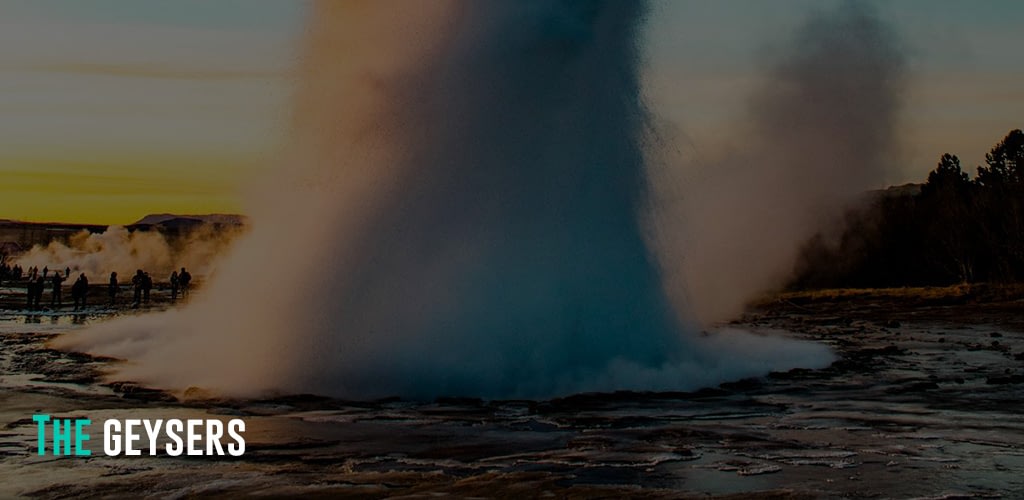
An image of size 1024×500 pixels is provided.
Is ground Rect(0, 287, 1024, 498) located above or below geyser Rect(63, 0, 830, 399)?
below

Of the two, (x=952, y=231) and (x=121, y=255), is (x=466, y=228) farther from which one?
(x=121, y=255)

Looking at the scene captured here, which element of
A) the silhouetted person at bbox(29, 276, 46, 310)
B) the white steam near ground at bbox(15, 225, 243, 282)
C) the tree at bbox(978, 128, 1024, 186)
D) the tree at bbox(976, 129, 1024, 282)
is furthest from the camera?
the white steam near ground at bbox(15, 225, 243, 282)

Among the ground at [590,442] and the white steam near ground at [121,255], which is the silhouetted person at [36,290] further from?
the white steam near ground at [121,255]

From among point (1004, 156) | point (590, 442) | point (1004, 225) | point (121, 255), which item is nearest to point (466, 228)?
point (590, 442)

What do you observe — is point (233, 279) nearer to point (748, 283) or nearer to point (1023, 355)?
point (1023, 355)

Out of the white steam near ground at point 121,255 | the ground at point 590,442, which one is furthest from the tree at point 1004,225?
the white steam near ground at point 121,255

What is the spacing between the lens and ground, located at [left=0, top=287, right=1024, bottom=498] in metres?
8.46

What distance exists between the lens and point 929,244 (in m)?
61.6

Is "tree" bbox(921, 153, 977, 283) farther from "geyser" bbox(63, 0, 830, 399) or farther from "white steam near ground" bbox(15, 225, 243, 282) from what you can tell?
"white steam near ground" bbox(15, 225, 243, 282)

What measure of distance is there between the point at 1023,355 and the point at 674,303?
787cm

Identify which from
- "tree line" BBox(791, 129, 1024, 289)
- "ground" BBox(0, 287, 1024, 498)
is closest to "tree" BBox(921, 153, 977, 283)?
"tree line" BBox(791, 129, 1024, 289)

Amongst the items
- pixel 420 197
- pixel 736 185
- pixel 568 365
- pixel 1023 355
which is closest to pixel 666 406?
pixel 568 365

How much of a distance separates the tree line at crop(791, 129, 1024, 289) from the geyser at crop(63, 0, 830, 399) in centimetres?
4419

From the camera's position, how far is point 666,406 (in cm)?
1322
